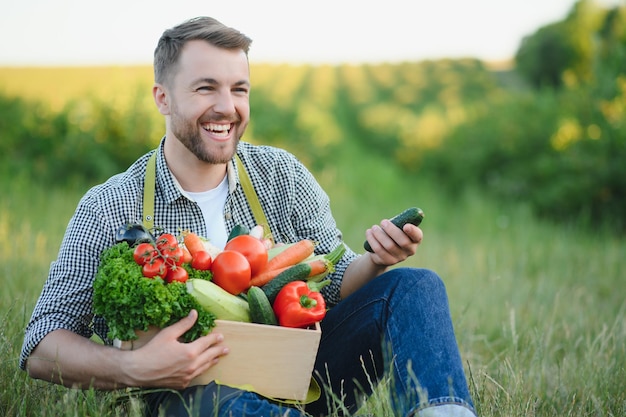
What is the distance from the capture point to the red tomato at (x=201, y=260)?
2.47 m

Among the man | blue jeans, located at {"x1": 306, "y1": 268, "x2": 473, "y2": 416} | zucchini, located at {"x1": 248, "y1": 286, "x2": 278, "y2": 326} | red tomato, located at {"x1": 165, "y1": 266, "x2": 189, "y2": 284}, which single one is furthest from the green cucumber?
red tomato, located at {"x1": 165, "y1": 266, "x2": 189, "y2": 284}

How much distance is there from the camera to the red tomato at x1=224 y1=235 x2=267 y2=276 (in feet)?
8.30

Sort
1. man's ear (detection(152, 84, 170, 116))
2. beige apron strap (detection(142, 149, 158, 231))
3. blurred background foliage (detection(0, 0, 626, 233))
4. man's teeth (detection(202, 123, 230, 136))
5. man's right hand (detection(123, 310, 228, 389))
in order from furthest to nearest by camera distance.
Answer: blurred background foliage (detection(0, 0, 626, 233)) → man's ear (detection(152, 84, 170, 116)) → man's teeth (detection(202, 123, 230, 136)) → beige apron strap (detection(142, 149, 158, 231)) → man's right hand (detection(123, 310, 228, 389))

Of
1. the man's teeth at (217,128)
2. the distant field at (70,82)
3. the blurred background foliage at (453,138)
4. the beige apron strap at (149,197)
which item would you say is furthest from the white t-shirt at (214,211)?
the distant field at (70,82)

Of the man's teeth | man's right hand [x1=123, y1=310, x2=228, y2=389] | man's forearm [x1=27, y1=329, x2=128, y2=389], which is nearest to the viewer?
man's right hand [x1=123, y1=310, x2=228, y2=389]

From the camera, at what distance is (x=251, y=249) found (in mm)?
2529

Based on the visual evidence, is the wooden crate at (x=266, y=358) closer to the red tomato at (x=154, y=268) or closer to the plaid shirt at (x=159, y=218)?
the red tomato at (x=154, y=268)

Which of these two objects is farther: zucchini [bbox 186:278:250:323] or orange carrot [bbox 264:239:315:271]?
orange carrot [bbox 264:239:315:271]

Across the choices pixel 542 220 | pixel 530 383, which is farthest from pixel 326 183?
pixel 530 383

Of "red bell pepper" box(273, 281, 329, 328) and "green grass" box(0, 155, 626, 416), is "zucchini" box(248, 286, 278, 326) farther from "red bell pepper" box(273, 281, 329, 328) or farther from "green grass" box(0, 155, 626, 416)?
"green grass" box(0, 155, 626, 416)

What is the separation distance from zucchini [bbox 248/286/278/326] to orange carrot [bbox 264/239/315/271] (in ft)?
0.78

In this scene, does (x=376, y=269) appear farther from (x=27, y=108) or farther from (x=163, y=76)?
(x=27, y=108)

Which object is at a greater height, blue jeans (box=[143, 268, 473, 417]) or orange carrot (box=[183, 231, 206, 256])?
orange carrot (box=[183, 231, 206, 256])

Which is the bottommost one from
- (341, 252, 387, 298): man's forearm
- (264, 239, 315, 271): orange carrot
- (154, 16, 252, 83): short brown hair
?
(341, 252, 387, 298): man's forearm
